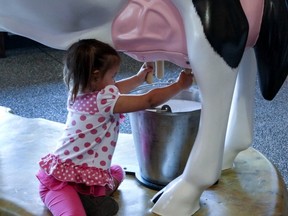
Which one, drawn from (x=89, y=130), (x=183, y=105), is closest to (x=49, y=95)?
(x=183, y=105)

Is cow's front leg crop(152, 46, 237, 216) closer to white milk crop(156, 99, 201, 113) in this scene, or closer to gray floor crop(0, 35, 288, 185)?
white milk crop(156, 99, 201, 113)

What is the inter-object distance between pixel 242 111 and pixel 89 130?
0.95 ft

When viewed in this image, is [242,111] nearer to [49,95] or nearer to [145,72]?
[145,72]

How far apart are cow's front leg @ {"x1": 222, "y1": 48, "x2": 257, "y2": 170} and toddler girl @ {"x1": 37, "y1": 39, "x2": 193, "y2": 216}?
0.41 feet

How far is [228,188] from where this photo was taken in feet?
3.00

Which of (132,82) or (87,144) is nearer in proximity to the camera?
(87,144)

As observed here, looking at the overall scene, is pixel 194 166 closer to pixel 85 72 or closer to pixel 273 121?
pixel 85 72

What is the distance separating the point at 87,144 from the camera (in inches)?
31.7

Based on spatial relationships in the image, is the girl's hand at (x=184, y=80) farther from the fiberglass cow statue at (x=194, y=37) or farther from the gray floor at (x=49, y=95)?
the gray floor at (x=49, y=95)

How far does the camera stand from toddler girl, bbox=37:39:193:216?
0.78m

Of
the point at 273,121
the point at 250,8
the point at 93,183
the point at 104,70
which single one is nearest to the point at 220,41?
the point at 250,8

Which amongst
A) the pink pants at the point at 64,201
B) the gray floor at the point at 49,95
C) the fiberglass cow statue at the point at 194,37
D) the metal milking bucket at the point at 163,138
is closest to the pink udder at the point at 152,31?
the fiberglass cow statue at the point at 194,37

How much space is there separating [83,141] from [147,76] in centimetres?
19

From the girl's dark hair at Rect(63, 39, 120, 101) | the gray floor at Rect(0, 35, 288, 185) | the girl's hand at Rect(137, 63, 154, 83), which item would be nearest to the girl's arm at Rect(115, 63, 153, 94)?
the girl's hand at Rect(137, 63, 154, 83)
